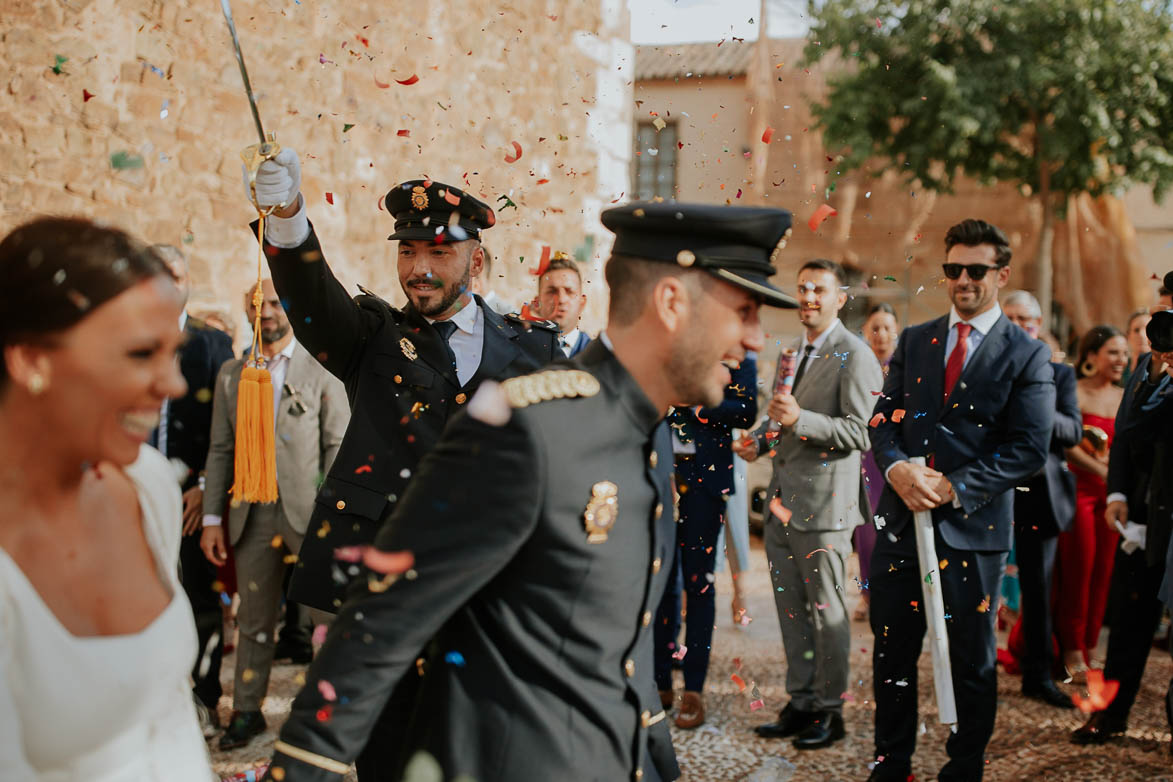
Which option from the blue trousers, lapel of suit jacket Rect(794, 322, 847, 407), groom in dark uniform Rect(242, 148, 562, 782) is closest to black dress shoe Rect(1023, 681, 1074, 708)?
the blue trousers

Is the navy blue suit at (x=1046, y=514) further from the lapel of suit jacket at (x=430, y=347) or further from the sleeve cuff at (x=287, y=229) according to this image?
the sleeve cuff at (x=287, y=229)

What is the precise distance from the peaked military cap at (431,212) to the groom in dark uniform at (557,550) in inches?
57.8

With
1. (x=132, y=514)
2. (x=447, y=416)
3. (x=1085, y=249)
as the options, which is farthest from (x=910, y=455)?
(x=1085, y=249)

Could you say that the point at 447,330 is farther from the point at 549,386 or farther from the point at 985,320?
the point at 985,320

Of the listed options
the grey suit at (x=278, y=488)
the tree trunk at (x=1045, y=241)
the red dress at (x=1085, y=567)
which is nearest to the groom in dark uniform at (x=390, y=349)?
the grey suit at (x=278, y=488)

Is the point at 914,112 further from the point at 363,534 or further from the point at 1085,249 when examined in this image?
the point at 363,534

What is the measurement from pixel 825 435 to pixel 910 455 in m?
0.53

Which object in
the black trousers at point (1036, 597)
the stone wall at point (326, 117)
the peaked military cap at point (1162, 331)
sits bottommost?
the black trousers at point (1036, 597)

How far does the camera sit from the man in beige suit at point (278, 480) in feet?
16.0

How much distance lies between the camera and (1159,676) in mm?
6031

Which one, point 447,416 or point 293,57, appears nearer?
point 447,416

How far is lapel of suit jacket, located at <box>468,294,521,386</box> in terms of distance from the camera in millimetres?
3354


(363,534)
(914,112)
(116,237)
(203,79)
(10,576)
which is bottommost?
(363,534)

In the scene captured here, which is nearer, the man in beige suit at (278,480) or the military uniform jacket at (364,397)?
the military uniform jacket at (364,397)
